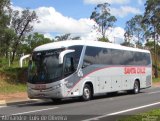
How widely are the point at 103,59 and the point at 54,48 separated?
14.3 ft

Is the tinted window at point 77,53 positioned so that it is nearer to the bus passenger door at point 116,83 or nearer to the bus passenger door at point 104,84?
the bus passenger door at point 104,84

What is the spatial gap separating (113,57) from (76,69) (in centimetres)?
482

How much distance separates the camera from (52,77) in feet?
72.9

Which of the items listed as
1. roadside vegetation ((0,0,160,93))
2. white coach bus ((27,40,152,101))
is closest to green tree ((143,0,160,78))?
roadside vegetation ((0,0,160,93))

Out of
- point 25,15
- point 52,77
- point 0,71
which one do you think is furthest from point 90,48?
point 25,15

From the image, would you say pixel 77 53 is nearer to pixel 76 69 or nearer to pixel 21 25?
pixel 76 69

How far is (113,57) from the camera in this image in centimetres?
2742

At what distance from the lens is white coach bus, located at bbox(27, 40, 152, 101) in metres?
22.3

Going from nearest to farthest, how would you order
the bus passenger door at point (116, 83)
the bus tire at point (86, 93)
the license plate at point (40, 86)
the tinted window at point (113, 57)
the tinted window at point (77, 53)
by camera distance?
the license plate at point (40, 86)
the tinted window at point (77, 53)
the bus tire at point (86, 93)
the tinted window at point (113, 57)
the bus passenger door at point (116, 83)

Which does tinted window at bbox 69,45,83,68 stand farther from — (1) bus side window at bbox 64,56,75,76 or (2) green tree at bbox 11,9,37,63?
(2) green tree at bbox 11,9,37,63

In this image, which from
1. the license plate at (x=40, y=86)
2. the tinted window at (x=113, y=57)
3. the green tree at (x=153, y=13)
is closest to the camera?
the license plate at (x=40, y=86)

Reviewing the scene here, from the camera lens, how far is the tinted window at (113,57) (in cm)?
2467

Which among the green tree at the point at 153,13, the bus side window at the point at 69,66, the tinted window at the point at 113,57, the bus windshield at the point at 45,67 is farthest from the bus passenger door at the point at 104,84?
the green tree at the point at 153,13

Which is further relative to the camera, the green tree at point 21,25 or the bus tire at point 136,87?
the green tree at point 21,25
